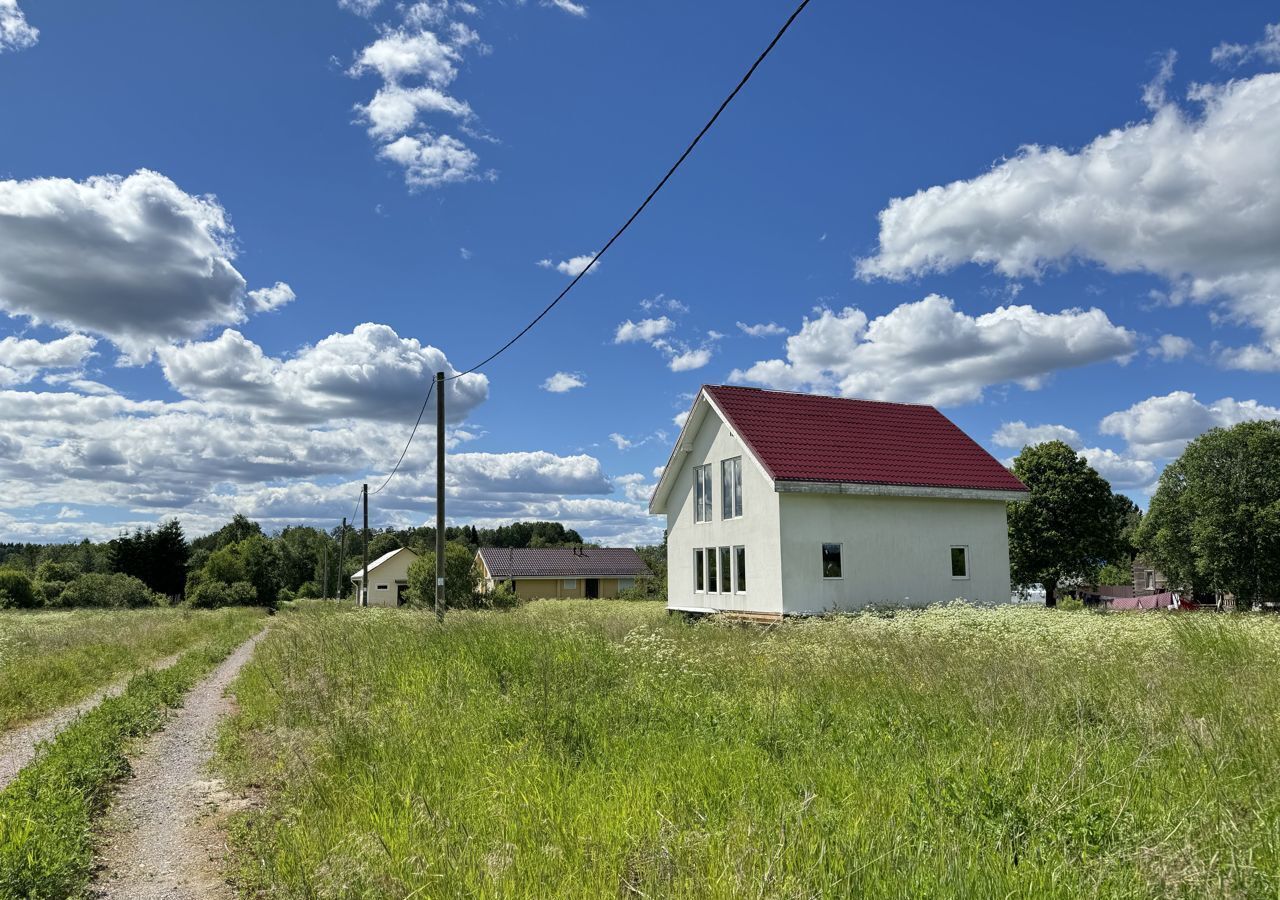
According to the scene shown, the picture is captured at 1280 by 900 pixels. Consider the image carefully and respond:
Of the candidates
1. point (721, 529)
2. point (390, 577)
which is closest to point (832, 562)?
point (721, 529)

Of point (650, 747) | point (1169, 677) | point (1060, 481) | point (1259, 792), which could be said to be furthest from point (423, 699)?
point (1060, 481)

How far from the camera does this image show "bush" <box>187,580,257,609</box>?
56.8 meters

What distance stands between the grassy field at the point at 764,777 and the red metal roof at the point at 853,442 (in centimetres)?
1315

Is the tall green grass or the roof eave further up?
the roof eave

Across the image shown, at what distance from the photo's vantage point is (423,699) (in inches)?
348

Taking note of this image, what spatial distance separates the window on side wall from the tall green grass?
17.0 m

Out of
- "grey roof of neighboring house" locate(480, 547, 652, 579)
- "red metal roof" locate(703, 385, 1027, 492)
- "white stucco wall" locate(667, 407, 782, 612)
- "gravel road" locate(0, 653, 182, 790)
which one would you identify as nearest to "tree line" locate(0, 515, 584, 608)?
"grey roof of neighboring house" locate(480, 547, 652, 579)

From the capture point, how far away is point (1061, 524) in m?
40.4

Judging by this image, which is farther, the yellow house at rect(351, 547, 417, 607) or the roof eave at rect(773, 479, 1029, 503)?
the yellow house at rect(351, 547, 417, 607)

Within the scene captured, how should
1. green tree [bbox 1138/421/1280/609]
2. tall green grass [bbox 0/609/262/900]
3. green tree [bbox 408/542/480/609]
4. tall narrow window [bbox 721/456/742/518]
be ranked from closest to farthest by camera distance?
tall green grass [bbox 0/609/262/900] → tall narrow window [bbox 721/456/742/518] → green tree [bbox 408/542/480/609] → green tree [bbox 1138/421/1280/609]

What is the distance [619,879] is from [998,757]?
10.3 ft

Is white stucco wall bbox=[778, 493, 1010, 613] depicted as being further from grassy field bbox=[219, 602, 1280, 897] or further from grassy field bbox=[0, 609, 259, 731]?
grassy field bbox=[0, 609, 259, 731]

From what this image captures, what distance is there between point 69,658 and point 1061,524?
41.5 metres

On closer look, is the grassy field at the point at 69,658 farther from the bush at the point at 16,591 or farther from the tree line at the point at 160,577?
the bush at the point at 16,591
